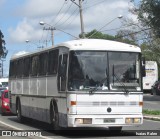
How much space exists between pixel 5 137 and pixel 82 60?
3466 millimetres

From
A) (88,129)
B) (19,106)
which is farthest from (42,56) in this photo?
(19,106)

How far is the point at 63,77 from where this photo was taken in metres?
16.3

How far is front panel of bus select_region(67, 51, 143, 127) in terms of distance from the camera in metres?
15.6

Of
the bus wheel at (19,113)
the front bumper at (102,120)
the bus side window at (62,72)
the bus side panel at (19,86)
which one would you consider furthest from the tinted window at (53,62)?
the bus wheel at (19,113)

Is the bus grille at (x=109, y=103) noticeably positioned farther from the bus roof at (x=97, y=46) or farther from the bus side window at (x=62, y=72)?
the bus roof at (x=97, y=46)

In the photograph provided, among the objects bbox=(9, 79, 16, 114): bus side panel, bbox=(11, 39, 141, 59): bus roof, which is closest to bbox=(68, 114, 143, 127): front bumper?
bbox=(11, 39, 141, 59): bus roof

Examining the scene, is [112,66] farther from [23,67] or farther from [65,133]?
[23,67]

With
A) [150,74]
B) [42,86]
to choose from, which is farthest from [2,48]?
Answer: [42,86]

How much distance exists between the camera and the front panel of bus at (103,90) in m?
15.6

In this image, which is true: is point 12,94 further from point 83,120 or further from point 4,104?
point 83,120

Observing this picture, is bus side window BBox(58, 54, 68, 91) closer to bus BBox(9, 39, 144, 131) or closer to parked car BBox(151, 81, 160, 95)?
bus BBox(9, 39, 144, 131)

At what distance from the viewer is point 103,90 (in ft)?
51.8

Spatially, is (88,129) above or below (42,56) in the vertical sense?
below

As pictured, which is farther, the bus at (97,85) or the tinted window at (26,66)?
the tinted window at (26,66)
